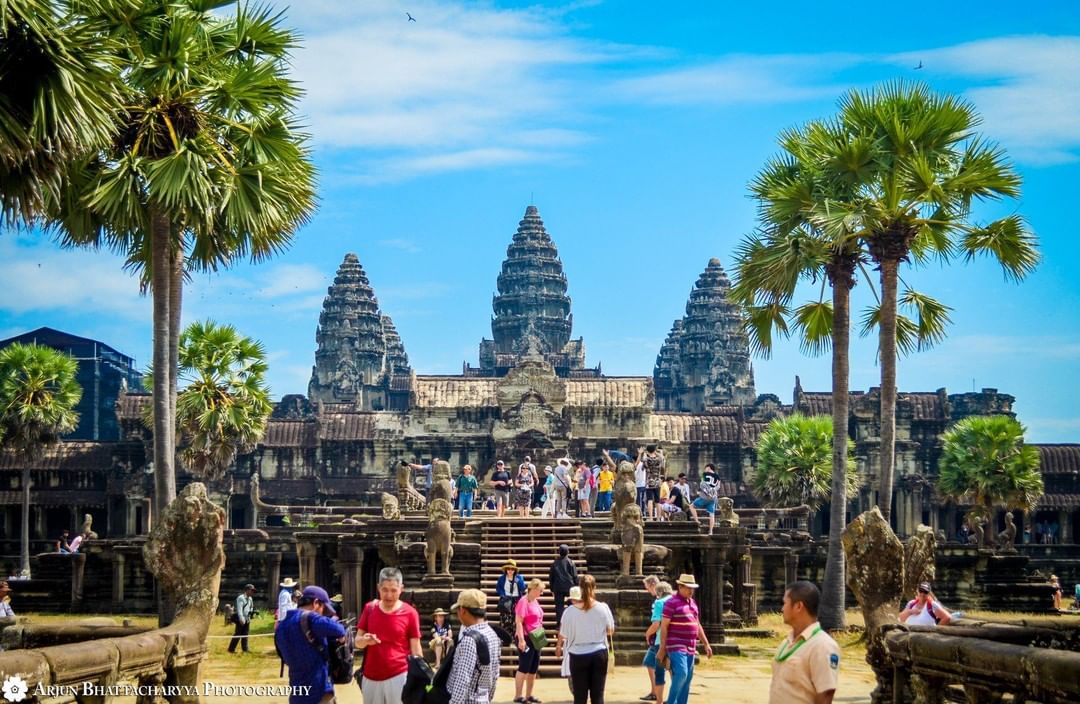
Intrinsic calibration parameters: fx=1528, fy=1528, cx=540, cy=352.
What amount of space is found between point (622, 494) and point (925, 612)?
29.2ft

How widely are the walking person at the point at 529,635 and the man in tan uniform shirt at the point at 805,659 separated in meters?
6.79

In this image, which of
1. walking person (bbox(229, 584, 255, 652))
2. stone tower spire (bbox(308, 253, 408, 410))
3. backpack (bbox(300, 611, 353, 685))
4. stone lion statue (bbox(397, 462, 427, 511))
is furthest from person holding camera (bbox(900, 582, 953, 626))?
stone tower spire (bbox(308, 253, 408, 410))

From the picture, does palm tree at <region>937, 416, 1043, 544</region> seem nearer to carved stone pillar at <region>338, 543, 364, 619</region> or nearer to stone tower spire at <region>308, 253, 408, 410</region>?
carved stone pillar at <region>338, 543, 364, 619</region>

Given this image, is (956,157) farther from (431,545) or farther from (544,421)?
(544,421)

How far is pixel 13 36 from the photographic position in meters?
12.8

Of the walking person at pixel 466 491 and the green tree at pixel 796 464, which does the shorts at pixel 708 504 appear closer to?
the walking person at pixel 466 491

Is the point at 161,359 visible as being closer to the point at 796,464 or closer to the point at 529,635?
the point at 529,635

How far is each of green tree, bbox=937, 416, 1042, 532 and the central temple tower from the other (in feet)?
187

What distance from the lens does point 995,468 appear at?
149 ft

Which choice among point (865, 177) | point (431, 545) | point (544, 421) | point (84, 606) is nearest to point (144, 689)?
point (431, 545)

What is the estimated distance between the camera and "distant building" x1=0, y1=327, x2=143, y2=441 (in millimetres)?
81562

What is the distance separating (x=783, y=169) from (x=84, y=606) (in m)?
18.6

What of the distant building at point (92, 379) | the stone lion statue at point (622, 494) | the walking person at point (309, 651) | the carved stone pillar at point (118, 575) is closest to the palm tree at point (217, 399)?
the carved stone pillar at point (118, 575)

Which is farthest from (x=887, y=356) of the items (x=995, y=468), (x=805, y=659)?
(x=995, y=468)
